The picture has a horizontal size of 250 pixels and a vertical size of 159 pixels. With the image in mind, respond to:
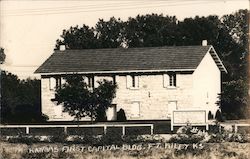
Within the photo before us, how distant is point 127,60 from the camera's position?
29031 millimetres

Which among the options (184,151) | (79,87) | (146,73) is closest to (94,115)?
(79,87)

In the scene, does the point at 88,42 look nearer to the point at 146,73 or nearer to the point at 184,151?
the point at 146,73

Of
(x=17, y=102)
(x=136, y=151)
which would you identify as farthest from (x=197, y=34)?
(x=136, y=151)

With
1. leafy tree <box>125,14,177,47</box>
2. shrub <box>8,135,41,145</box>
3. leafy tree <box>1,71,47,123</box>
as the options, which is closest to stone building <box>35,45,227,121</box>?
leafy tree <box>125,14,177,47</box>

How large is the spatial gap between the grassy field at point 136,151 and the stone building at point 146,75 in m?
6.43

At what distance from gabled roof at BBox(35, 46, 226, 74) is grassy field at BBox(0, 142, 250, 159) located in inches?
295

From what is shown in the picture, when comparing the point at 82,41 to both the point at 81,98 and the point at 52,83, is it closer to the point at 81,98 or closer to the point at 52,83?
the point at 81,98

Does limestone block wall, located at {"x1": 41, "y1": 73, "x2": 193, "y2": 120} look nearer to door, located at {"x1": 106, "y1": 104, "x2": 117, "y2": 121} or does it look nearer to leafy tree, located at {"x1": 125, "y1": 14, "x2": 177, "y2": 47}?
door, located at {"x1": 106, "y1": 104, "x2": 117, "y2": 121}

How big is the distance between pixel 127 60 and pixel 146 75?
57.3 inches

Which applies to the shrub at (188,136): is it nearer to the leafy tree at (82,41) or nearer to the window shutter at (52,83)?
the leafy tree at (82,41)

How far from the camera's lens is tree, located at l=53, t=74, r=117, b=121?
83.6ft

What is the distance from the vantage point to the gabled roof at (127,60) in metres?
26.5

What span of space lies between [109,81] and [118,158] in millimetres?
13157

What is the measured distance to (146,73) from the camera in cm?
2983
